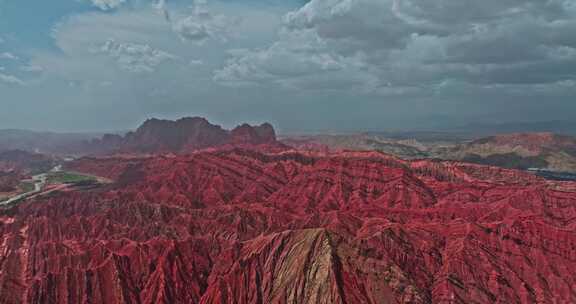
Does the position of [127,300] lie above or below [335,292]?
below

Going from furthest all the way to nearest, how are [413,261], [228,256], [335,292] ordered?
[228,256] < [413,261] < [335,292]

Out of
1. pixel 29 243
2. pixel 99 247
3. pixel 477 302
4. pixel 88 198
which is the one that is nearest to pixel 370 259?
pixel 477 302

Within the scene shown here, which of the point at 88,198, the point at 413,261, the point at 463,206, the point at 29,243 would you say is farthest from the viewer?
the point at 88,198

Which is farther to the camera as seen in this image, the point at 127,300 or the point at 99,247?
the point at 99,247

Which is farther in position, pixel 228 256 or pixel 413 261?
pixel 228 256

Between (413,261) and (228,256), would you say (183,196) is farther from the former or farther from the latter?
(413,261)

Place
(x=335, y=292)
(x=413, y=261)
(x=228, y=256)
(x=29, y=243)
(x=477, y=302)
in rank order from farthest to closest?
(x=29, y=243), (x=228, y=256), (x=413, y=261), (x=477, y=302), (x=335, y=292)

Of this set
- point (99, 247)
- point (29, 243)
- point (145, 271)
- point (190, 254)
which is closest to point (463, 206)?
point (190, 254)

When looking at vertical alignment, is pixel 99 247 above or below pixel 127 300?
above

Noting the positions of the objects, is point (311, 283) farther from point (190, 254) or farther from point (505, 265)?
point (505, 265)
